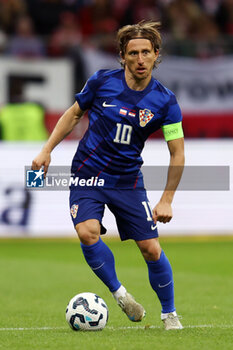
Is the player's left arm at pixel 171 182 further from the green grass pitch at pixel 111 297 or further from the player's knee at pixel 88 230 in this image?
the green grass pitch at pixel 111 297

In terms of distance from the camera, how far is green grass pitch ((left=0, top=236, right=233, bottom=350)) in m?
5.57

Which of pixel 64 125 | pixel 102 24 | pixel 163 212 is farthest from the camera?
pixel 102 24

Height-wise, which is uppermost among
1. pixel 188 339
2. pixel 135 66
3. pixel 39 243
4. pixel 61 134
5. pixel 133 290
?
pixel 135 66

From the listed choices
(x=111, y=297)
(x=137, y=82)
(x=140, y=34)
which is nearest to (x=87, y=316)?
(x=137, y=82)

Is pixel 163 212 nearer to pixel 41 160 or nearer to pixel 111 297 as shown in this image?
pixel 41 160

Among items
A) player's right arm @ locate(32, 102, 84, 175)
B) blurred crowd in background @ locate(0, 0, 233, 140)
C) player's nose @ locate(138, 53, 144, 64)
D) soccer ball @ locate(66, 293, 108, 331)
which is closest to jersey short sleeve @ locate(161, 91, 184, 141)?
player's nose @ locate(138, 53, 144, 64)

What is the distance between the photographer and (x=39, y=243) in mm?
13812

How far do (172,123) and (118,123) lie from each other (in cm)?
38

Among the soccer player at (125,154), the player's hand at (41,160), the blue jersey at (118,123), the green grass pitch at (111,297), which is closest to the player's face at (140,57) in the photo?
the soccer player at (125,154)

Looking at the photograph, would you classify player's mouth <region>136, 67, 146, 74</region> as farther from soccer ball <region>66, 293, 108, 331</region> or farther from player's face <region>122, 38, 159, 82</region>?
soccer ball <region>66, 293, 108, 331</region>

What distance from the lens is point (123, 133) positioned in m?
6.00

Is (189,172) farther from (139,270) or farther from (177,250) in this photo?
(139,270)

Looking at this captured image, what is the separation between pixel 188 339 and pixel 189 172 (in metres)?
7.99

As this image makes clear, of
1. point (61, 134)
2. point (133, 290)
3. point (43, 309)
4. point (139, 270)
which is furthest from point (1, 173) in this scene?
point (61, 134)
